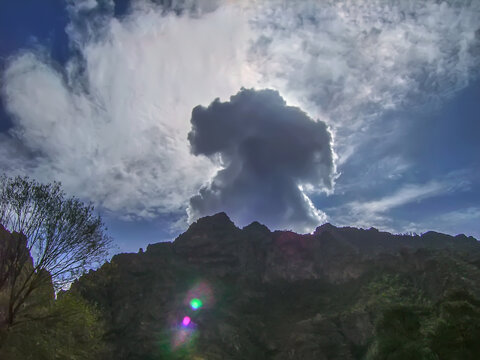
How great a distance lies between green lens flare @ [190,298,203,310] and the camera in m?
180

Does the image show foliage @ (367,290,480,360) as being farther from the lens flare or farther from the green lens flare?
the green lens flare

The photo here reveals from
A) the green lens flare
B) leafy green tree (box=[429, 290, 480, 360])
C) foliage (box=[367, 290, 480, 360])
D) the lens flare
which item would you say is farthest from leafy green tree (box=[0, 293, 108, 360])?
the green lens flare

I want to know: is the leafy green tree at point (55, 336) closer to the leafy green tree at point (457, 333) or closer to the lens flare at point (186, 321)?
the leafy green tree at point (457, 333)

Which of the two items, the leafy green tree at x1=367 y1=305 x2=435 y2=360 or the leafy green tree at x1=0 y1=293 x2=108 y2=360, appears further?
the leafy green tree at x1=367 y1=305 x2=435 y2=360

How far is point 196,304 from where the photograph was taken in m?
185

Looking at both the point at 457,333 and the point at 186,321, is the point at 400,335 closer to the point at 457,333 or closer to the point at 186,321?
the point at 457,333

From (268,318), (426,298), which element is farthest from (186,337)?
(426,298)

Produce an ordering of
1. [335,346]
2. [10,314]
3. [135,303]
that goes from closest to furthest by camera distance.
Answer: [10,314], [335,346], [135,303]

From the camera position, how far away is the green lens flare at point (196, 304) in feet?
592

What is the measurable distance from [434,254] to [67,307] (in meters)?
177

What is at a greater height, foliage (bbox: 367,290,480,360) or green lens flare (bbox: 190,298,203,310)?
green lens flare (bbox: 190,298,203,310)

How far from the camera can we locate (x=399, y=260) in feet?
577

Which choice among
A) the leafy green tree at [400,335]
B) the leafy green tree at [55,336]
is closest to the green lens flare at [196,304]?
the leafy green tree at [400,335]

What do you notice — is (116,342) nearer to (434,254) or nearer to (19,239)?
(19,239)
